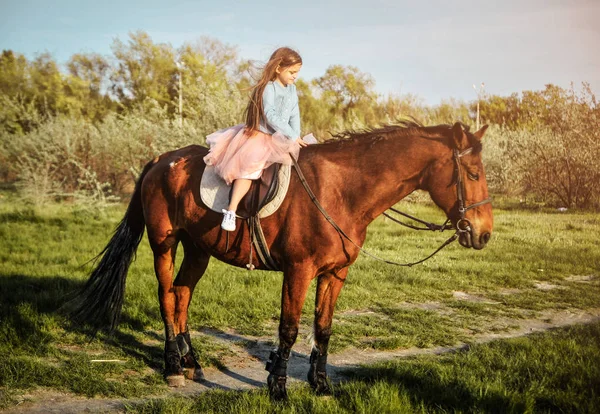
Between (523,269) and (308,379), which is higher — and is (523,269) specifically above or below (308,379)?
above

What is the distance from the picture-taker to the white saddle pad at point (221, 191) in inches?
171

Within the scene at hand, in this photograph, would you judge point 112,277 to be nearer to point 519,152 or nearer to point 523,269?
point 523,269

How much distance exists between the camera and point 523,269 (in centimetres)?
924

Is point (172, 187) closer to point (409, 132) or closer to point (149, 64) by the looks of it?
point (409, 132)

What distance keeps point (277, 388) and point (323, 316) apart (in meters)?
0.75

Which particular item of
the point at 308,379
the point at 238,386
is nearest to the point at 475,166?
the point at 308,379

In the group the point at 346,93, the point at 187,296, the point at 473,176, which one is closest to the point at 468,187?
the point at 473,176

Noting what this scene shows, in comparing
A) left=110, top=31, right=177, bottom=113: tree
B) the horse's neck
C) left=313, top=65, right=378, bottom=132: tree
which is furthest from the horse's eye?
left=110, top=31, right=177, bottom=113: tree

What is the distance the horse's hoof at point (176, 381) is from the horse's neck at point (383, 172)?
2.19 metres

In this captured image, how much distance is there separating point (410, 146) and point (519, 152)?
11.4m

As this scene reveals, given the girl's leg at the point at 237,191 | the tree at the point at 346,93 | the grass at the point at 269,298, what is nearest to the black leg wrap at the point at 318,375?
the grass at the point at 269,298

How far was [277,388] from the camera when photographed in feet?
13.9

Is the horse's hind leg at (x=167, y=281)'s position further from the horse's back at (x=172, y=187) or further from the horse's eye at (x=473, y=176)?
the horse's eye at (x=473, y=176)

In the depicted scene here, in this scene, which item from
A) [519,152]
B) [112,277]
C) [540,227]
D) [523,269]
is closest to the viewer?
[112,277]
